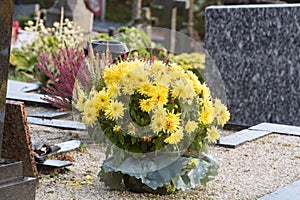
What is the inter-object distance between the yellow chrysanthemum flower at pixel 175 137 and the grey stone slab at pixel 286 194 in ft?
1.91

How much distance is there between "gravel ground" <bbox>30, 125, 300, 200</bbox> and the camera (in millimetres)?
4594

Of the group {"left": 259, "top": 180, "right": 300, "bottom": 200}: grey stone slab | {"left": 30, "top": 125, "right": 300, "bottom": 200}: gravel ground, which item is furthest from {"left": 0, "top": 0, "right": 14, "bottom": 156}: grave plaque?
{"left": 259, "top": 180, "right": 300, "bottom": 200}: grey stone slab

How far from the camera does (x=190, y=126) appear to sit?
447cm

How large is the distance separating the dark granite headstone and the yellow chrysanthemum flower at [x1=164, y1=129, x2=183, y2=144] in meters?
3.29

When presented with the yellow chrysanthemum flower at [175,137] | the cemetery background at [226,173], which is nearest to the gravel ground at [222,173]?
the cemetery background at [226,173]

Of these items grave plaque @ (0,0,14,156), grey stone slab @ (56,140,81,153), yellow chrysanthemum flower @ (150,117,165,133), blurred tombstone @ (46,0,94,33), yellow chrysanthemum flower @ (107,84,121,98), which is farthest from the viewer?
blurred tombstone @ (46,0,94,33)

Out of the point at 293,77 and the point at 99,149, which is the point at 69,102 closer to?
the point at 99,149

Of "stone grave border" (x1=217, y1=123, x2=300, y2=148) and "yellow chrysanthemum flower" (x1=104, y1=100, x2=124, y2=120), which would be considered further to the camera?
"stone grave border" (x1=217, y1=123, x2=300, y2=148)

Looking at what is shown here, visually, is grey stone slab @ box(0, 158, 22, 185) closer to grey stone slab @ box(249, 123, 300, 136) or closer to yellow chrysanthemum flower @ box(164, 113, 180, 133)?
yellow chrysanthemum flower @ box(164, 113, 180, 133)

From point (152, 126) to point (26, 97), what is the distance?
3.28m

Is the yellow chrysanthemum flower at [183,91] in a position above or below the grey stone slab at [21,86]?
above

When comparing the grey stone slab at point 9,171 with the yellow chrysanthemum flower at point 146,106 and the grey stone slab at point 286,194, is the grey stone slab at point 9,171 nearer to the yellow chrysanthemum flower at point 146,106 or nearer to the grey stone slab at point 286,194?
the yellow chrysanthemum flower at point 146,106

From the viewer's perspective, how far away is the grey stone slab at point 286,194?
14.6ft

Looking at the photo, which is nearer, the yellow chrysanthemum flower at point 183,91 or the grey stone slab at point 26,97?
the yellow chrysanthemum flower at point 183,91
